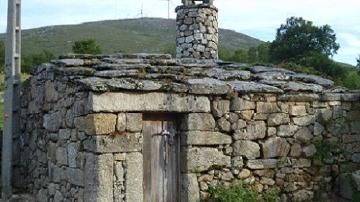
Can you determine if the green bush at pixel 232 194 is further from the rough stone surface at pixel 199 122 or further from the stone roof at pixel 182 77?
the stone roof at pixel 182 77

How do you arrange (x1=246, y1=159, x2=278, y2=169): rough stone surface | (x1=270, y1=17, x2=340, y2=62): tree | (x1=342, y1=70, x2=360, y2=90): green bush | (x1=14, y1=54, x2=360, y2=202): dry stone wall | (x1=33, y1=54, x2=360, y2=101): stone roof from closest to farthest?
(x1=14, y1=54, x2=360, y2=202): dry stone wall < (x1=33, y1=54, x2=360, y2=101): stone roof < (x1=246, y1=159, x2=278, y2=169): rough stone surface < (x1=342, y1=70, x2=360, y2=90): green bush < (x1=270, y1=17, x2=340, y2=62): tree

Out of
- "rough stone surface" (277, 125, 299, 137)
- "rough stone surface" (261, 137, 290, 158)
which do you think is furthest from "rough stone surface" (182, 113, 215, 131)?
"rough stone surface" (277, 125, 299, 137)

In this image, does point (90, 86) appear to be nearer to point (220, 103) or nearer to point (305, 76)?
point (220, 103)

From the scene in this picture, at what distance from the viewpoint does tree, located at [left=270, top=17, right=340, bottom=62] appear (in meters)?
32.2

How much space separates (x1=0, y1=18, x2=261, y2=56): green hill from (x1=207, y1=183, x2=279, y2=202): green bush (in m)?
44.4

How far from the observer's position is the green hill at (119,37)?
6065 cm

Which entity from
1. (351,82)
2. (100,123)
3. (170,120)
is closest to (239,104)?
(170,120)

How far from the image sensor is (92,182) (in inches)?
261

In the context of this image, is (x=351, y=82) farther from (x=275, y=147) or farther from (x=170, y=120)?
(x=170, y=120)

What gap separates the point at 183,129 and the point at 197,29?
12.0 ft

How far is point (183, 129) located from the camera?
24.0 feet

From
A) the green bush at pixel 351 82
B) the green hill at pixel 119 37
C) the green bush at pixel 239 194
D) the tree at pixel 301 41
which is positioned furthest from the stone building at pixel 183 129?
the green hill at pixel 119 37

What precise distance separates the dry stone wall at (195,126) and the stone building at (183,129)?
0.6 inches

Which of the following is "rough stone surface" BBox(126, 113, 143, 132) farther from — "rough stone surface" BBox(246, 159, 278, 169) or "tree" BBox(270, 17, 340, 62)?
"tree" BBox(270, 17, 340, 62)
